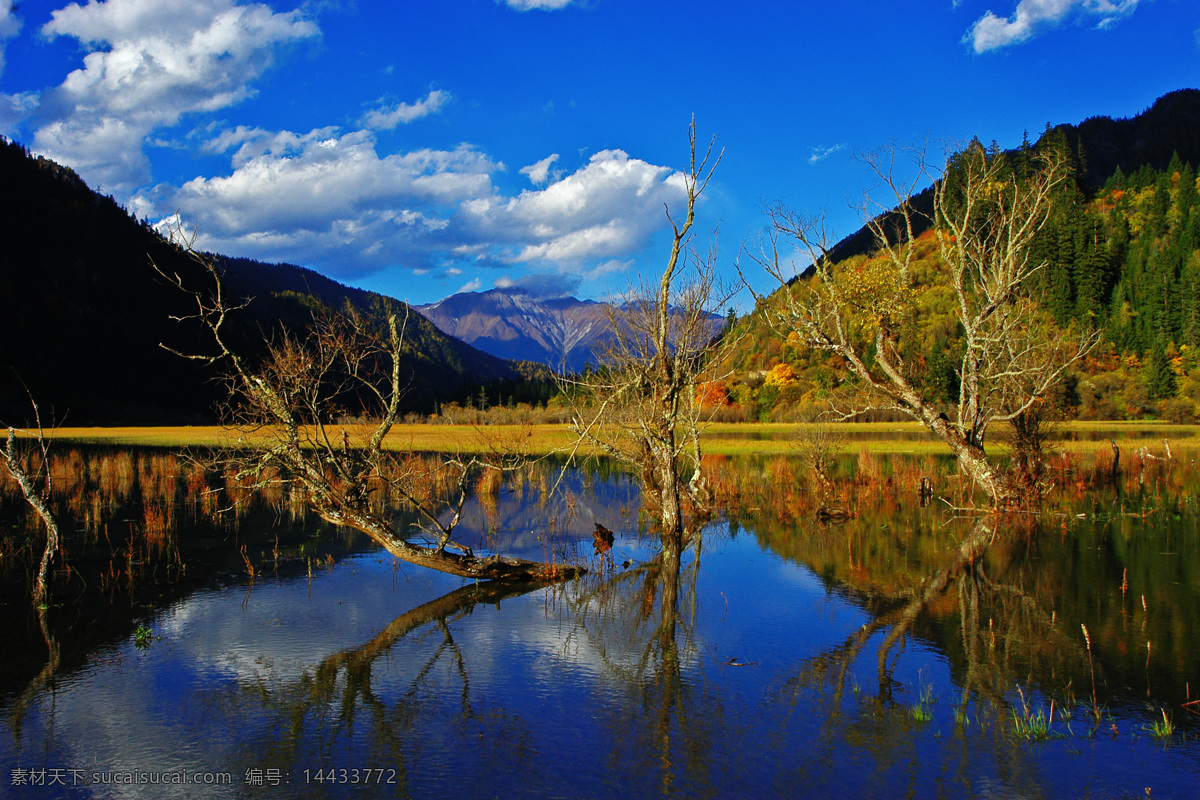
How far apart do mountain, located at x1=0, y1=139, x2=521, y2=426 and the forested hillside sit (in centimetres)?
5574

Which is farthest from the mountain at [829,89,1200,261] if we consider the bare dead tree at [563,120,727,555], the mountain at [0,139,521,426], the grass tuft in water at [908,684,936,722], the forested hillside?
the grass tuft in water at [908,684,936,722]

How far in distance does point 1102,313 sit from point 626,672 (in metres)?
94.6

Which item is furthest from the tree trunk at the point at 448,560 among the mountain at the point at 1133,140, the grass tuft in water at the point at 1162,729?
the mountain at the point at 1133,140

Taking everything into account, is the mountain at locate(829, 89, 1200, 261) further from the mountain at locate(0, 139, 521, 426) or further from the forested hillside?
the mountain at locate(0, 139, 521, 426)

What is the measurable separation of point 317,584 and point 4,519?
11630 millimetres

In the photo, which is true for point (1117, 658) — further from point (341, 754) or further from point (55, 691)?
point (55, 691)

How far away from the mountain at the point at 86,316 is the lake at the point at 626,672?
86.5 meters

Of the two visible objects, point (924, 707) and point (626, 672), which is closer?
point (924, 707)

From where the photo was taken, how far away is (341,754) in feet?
19.7

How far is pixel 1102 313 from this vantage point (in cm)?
8094

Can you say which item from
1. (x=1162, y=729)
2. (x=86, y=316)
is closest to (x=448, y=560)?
(x=1162, y=729)

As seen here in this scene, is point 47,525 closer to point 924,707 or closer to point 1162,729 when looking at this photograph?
point 924,707

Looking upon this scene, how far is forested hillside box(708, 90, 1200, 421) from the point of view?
70312 millimetres

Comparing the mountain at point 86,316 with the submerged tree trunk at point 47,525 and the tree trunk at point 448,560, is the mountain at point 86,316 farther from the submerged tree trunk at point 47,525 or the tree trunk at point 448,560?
the tree trunk at point 448,560
